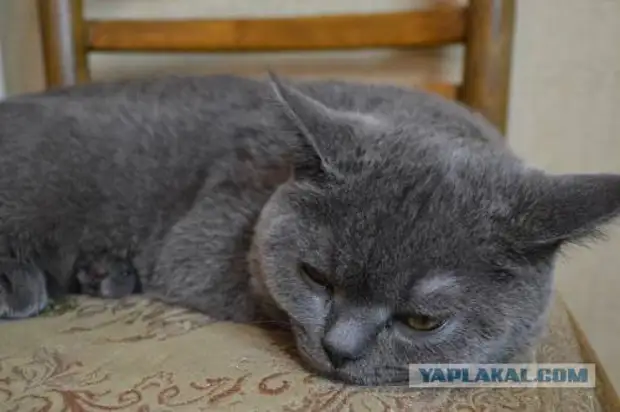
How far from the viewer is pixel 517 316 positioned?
27.2 inches

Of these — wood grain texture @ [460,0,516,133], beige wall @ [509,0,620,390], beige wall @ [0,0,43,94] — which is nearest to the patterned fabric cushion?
wood grain texture @ [460,0,516,133]

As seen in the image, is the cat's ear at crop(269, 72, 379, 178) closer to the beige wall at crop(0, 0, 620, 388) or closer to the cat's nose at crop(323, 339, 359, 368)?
the cat's nose at crop(323, 339, 359, 368)

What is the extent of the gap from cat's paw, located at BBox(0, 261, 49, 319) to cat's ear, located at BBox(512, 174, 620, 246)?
552 mm

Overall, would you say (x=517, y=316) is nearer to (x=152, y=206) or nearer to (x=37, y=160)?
(x=152, y=206)

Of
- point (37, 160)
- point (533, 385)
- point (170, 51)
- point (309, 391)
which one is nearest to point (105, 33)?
point (170, 51)

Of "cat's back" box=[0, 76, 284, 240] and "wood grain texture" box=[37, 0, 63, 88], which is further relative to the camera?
"wood grain texture" box=[37, 0, 63, 88]

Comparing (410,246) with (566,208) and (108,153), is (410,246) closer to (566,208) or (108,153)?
(566,208)

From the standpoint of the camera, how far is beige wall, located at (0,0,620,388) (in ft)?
3.97

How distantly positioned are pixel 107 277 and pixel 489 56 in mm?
618

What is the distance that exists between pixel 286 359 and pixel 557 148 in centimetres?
73

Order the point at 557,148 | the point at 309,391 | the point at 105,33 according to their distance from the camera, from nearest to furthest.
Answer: the point at 309,391, the point at 105,33, the point at 557,148

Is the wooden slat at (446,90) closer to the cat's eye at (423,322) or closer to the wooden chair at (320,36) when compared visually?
the wooden chair at (320,36)

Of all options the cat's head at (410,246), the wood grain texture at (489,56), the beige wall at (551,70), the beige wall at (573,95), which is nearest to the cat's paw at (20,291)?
the cat's head at (410,246)

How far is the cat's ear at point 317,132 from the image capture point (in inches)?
27.4
